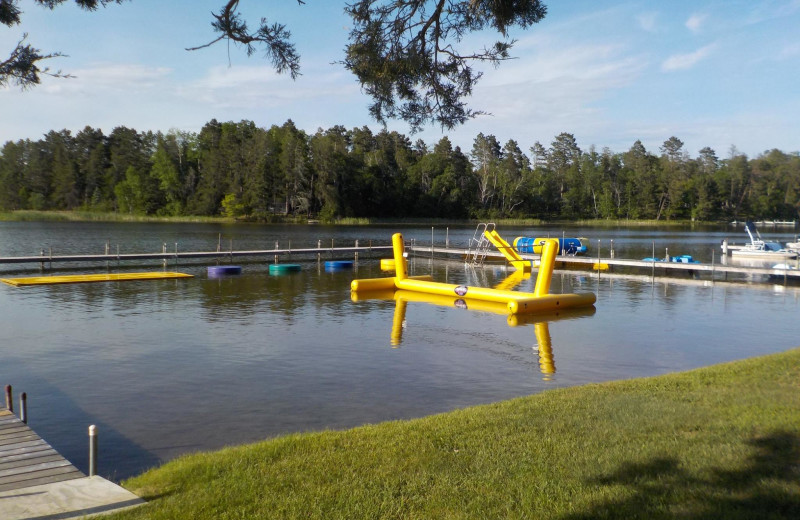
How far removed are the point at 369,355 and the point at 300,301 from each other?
8.52 m

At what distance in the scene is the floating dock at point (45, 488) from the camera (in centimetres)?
505

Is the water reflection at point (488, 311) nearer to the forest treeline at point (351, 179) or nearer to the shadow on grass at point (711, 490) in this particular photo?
the shadow on grass at point (711, 490)

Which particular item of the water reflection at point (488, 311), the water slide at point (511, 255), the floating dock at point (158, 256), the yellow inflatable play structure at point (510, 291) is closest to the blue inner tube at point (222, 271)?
Result: the floating dock at point (158, 256)

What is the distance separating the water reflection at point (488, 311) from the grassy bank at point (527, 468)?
4.56m

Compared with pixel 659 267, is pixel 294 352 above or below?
below

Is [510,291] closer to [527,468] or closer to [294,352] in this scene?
[294,352]

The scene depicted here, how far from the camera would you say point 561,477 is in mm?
5504

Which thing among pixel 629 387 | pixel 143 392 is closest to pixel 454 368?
pixel 629 387

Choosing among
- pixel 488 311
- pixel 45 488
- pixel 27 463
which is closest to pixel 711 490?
pixel 45 488

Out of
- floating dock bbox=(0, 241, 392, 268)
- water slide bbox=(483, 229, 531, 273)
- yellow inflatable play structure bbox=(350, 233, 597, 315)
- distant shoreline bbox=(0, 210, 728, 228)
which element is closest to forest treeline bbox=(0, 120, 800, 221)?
distant shoreline bbox=(0, 210, 728, 228)

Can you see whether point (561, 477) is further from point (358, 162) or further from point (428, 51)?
point (358, 162)

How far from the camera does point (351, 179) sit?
3553 inches

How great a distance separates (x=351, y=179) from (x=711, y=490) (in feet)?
284

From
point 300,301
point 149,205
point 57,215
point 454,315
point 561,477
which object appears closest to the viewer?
point 561,477
